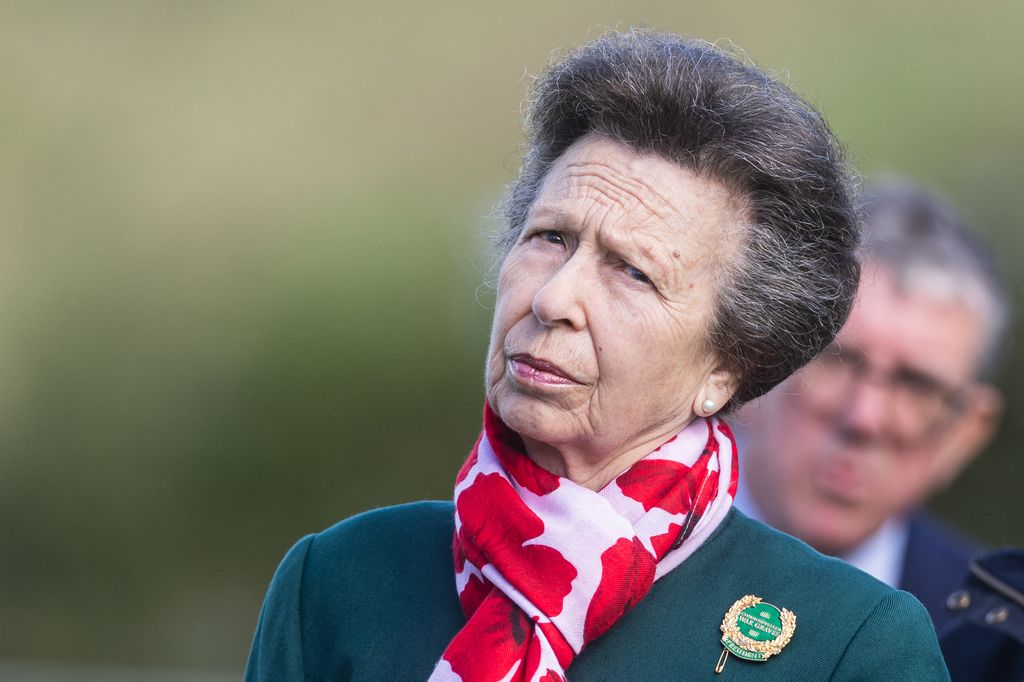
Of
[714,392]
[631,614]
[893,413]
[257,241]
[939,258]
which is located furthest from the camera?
[257,241]

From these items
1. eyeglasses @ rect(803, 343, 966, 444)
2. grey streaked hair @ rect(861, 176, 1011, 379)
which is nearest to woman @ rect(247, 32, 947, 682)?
eyeglasses @ rect(803, 343, 966, 444)

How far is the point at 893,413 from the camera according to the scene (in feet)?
15.2

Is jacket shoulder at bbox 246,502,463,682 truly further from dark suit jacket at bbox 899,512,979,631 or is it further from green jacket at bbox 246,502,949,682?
dark suit jacket at bbox 899,512,979,631

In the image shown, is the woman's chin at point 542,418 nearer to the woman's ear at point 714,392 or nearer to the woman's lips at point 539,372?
the woman's lips at point 539,372

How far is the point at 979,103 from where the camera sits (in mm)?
8125

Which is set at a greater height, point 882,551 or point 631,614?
point 631,614

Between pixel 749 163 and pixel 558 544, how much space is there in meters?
0.85

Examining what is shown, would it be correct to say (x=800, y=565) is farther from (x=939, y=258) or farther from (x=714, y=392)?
(x=939, y=258)

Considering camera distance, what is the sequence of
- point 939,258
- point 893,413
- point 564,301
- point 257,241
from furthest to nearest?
point 257,241, point 939,258, point 893,413, point 564,301

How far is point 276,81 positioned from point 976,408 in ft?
17.7

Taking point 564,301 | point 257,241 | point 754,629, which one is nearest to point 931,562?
point 754,629

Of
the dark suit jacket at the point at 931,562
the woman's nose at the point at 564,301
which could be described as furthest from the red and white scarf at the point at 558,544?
the dark suit jacket at the point at 931,562

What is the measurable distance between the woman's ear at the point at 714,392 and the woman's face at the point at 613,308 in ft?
0.09

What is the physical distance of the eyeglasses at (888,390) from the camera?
4617 millimetres
